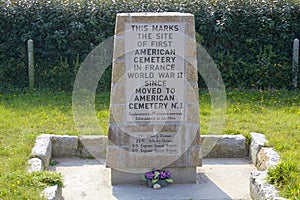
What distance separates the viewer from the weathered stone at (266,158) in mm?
6102

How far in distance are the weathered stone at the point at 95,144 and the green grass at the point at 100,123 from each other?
253 millimetres

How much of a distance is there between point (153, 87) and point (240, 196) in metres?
1.48

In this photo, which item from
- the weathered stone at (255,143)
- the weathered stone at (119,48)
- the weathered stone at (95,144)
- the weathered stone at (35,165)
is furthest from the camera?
the weathered stone at (95,144)

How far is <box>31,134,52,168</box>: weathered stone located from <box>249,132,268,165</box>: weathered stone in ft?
8.19

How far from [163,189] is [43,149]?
4.95 ft

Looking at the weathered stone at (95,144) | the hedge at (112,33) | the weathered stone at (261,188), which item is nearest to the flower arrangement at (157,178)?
the weathered stone at (261,188)

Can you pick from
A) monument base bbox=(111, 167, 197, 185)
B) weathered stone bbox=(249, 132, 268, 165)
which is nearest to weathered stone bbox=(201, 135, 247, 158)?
weathered stone bbox=(249, 132, 268, 165)

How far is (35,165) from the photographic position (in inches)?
236

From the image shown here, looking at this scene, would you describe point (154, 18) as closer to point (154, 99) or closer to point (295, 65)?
point (154, 99)

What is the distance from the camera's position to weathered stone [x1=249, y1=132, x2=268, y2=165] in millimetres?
6775

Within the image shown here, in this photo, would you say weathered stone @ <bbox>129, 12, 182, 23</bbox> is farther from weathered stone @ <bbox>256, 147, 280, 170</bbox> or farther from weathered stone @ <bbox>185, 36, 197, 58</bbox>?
weathered stone @ <bbox>256, 147, 280, 170</bbox>

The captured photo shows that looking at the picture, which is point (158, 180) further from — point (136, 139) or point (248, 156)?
point (248, 156)

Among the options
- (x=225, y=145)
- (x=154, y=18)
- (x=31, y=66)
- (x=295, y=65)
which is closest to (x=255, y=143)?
(x=225, y=145)

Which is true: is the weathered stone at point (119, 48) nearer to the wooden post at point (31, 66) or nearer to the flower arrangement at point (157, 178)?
the flower arrangement at point (157, 178)
